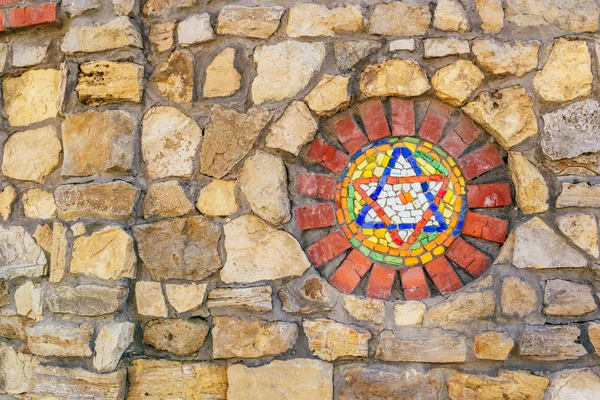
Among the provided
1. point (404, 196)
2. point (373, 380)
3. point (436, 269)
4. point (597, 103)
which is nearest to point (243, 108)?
point (404, 196)

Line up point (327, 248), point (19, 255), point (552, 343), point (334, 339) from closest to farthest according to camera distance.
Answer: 1. point (552, 343)
2. point (334, 339)
3. point (327, 248)
4. point (19, 255)

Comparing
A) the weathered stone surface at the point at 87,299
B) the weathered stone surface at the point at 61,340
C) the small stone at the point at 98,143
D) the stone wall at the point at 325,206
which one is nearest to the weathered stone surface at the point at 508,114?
the stone wall at the point at 325,206

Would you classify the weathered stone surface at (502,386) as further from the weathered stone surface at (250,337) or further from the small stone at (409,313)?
the weathered stone surface at (250,337)

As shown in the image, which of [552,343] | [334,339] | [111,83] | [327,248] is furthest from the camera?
[111,83]

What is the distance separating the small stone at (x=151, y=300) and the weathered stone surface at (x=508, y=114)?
149cm

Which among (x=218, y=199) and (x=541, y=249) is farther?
(x=218, y=199)

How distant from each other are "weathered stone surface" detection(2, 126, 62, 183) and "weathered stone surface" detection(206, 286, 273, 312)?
948 mm

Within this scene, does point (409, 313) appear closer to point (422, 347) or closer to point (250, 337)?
point (422, 347)

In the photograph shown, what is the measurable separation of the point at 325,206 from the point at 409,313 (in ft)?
1.78

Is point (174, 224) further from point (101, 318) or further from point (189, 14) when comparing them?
point (189, 14)

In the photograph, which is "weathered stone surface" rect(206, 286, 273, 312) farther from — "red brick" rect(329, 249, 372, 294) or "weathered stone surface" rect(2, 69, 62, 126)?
"weathered stone surface" rect(2, 69, 62, 126)

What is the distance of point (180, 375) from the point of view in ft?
7.68

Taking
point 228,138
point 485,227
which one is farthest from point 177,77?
point 485,227

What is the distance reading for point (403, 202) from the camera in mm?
2348
